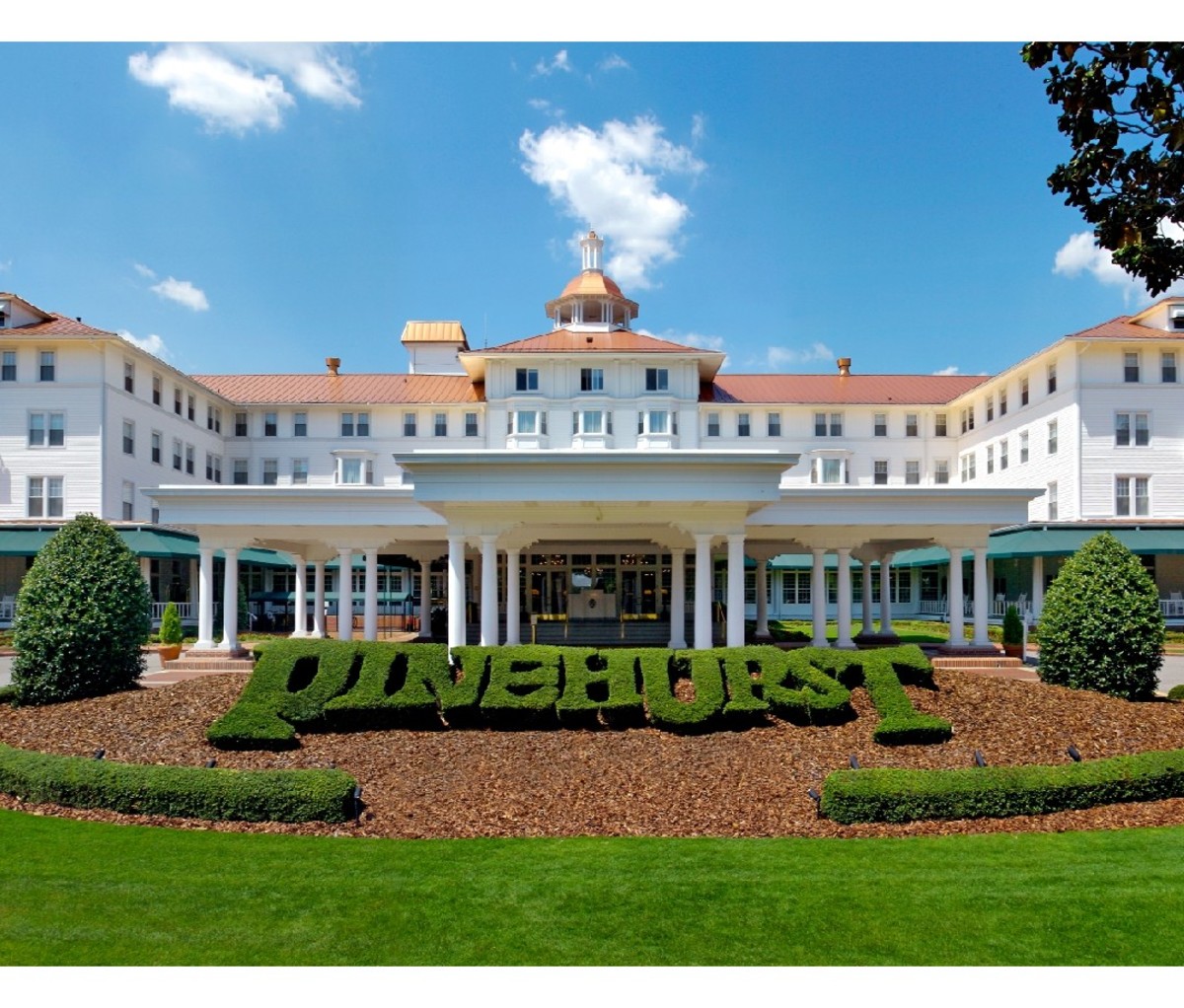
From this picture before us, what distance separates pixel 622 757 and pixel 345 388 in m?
47.1

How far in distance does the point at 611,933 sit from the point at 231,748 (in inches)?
352

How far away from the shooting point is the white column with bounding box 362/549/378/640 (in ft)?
77.3

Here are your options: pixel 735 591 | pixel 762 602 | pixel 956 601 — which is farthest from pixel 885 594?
pixel 735 591

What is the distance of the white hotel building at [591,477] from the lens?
19156 millimetres

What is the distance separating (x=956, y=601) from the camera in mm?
22641

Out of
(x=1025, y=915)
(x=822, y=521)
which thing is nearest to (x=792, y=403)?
(x=822, y=521)

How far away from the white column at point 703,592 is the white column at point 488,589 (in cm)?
427

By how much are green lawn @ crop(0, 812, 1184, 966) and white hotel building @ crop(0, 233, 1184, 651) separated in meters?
8.51

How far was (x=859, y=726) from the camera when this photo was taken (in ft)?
50.6

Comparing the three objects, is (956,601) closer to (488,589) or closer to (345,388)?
(488,589)

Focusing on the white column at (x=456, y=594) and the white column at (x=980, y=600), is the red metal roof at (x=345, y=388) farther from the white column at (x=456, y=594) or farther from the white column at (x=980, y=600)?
the white column at (x=980, y=600)

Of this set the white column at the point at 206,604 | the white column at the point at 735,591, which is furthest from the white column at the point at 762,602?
the white column at the point at 206,604

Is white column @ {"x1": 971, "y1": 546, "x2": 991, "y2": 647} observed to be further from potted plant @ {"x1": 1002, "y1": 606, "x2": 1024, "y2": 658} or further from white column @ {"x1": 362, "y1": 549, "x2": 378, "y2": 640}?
white column @ {"x1": 362, "y1": 549, "x2": 378, "y2": 640}

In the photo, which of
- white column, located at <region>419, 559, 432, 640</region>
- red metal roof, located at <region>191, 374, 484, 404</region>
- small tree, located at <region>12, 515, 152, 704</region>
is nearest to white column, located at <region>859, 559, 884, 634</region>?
white column, located at <region>419, 559, 432, 640</region>
